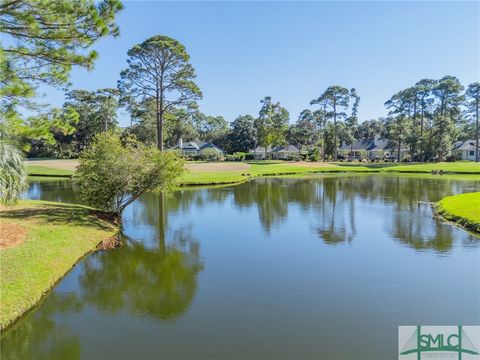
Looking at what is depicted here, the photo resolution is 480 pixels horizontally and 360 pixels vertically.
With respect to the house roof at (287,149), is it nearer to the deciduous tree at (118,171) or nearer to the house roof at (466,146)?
the house roof at (466,146)

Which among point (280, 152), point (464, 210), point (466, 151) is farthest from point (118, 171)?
point (280, 152)

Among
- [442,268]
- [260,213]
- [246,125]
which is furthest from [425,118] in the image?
[442,268]

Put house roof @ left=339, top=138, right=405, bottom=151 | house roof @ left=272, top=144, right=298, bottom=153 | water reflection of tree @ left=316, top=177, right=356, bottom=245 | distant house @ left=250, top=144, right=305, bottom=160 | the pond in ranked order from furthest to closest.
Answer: house roof @ left=272, top=144, right=298, bottom=153 < distant house @ left=250, top=144, right=305, bottom=160 < house roof @ left=339, top=138, right=405, bottom=151 < water reflection of tree @ left=316, top=177, right=356, bottom=245 < the pond

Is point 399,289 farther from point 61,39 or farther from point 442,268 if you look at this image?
point 61,39

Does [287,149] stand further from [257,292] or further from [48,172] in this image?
[257,292]

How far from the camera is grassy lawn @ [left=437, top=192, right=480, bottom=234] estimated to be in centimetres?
2125

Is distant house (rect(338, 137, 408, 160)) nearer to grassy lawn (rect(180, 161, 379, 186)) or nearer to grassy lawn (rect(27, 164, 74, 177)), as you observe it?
grassy lawn (rect(180, 161, 379, 186))

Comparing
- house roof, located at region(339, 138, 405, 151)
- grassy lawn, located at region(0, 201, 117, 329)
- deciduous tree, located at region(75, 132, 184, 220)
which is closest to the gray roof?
house roof, located at region(339, 138, 405, 151)

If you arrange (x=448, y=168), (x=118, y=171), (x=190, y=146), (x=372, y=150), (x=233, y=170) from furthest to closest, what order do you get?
(x=190, y=146), (x=372, y=150), (x=448, y=168), (x=233, y=170), (x=118, y=171)

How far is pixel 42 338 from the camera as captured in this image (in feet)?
30.5

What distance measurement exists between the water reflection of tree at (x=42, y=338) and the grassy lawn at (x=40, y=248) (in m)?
0.36

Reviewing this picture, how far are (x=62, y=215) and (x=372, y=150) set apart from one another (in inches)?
3724

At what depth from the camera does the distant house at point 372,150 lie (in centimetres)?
9892

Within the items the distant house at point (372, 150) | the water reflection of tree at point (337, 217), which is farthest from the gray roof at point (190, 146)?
the water reflection of tree at point (337, 217)
